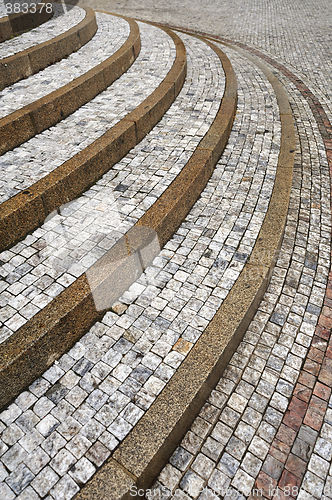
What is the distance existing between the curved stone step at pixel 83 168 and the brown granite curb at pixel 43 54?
64.1 inches

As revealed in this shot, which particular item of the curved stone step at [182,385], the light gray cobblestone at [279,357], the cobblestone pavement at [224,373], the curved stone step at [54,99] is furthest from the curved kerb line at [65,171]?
the light gray cobblestone at [279,357]

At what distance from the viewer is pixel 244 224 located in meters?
4.98

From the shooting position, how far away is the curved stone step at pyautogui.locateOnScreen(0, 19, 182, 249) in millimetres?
4312

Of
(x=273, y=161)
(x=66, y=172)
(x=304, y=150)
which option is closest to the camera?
(x=66, y=172)

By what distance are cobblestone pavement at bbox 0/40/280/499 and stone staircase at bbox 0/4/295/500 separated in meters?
0.01

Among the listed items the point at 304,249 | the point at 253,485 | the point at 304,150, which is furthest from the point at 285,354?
the point at 304,150

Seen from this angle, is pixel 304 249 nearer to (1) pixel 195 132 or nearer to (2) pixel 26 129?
(1) pixel 195 132

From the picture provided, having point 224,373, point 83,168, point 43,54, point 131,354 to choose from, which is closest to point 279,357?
point 224,373

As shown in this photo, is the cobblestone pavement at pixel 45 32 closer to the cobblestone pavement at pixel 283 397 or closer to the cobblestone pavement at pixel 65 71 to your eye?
the cobblestone pavement at pixel 65 71

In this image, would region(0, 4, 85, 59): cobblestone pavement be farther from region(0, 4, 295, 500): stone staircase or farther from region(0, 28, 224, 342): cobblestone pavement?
region(0, 28, 224, 342): cobblestone pavement

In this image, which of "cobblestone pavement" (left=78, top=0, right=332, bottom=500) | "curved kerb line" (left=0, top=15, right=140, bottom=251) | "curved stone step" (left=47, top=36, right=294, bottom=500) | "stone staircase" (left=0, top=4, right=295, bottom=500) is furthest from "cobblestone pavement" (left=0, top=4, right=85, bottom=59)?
"cobblestone pavement" (left=78, top=0, right=332, bottom=500)

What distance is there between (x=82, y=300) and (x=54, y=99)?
13.5 feet

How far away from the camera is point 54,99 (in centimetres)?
597

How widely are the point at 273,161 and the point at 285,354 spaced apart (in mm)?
3701
